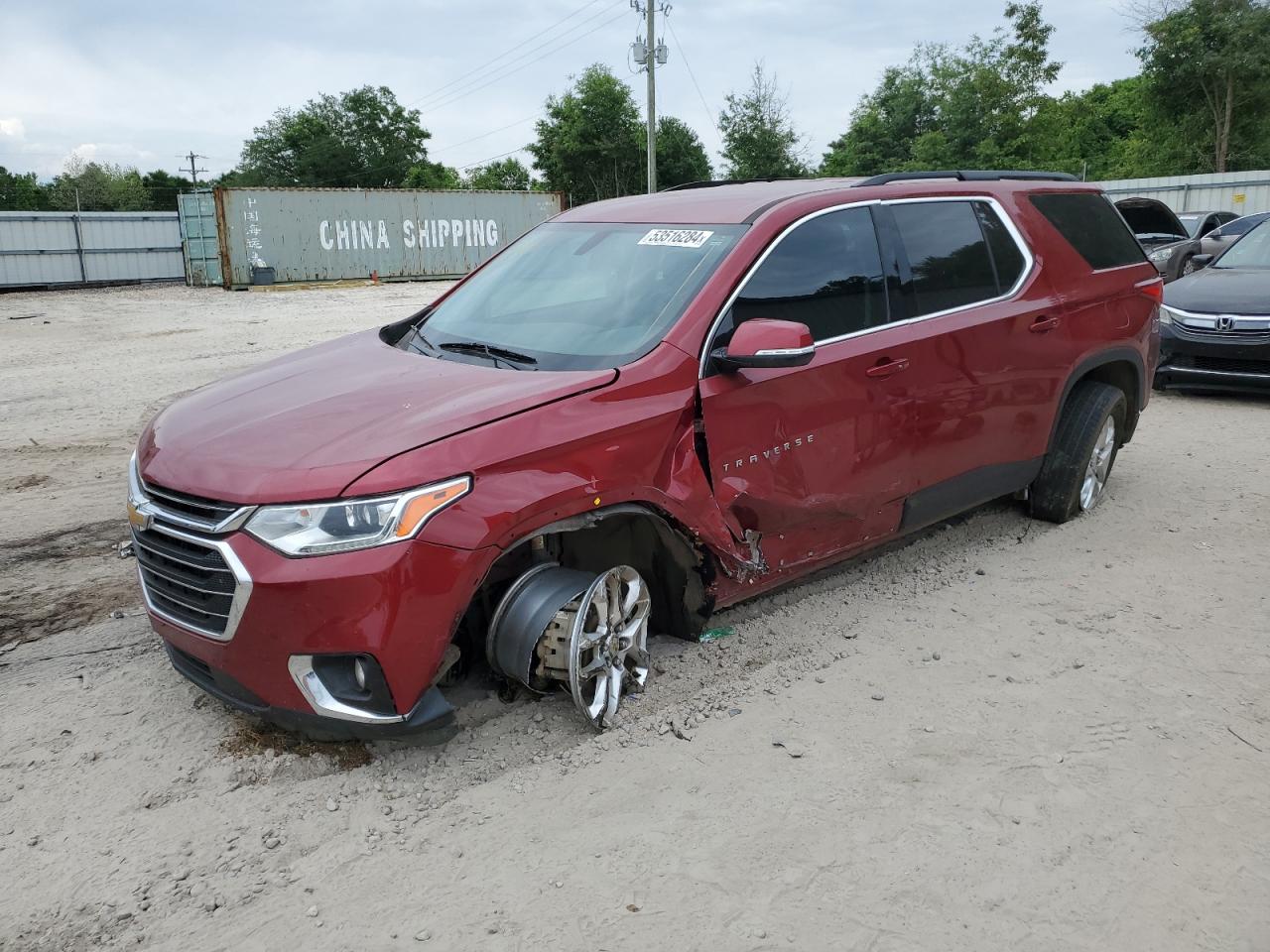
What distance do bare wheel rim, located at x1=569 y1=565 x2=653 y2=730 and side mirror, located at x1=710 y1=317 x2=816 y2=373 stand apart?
827 mm

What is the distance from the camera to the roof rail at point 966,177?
4598 mm

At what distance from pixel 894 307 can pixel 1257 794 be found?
221cm

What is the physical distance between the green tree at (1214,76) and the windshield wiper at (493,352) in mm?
40546

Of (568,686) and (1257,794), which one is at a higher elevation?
(568,686)

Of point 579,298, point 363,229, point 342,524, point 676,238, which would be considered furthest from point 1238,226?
point 363,229

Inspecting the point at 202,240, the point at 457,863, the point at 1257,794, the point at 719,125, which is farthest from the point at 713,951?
the point at 719,125

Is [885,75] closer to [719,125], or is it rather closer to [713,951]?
[719,125]

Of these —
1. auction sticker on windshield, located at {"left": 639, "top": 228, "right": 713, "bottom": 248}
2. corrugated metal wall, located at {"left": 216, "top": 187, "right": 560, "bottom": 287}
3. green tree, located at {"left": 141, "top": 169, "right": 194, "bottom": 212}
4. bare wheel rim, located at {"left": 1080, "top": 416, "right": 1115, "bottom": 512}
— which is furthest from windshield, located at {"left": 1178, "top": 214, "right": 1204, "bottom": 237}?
green tree, located at {"left": 141, "top": 169, "right": 194, "bottom": 212}

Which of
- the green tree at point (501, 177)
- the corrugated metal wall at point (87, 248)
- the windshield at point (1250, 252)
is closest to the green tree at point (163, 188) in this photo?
the green tree at point (501, 177)

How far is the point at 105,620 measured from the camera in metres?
4.44

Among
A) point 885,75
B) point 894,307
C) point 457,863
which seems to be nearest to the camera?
point 457,863

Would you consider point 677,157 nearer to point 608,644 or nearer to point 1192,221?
point 1192,221

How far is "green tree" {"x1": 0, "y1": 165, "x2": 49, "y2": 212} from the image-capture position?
2439 inches

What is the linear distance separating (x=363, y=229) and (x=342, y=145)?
161 feet
